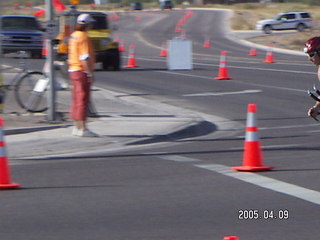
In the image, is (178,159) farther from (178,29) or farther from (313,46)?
(178,29)

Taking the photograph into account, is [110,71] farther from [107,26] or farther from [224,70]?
[224,70]

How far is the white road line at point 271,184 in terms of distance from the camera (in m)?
8.22

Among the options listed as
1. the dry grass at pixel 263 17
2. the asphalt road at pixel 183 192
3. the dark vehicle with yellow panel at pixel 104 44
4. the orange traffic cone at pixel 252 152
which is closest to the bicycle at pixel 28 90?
the asphalt road at pixel 183 192

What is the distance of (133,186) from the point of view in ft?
29.5

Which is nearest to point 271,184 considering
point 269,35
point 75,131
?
point 75,131

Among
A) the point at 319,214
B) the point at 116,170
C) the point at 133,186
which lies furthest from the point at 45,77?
the point at 319,214

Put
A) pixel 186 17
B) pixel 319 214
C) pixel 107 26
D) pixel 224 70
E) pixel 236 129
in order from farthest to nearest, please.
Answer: pixel 186 17 → pixel 107 26 → pixel 224 70 → pixel 236 129 → pixel 319 214

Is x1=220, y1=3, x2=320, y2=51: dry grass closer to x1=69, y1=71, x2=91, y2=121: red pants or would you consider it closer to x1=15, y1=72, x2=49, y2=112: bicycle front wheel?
x1=15, y1=72, x2=49, y2=112: bicycle front wheel

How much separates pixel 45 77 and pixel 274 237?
31.1 ft

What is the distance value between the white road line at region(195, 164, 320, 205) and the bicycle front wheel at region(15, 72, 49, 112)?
5839mm

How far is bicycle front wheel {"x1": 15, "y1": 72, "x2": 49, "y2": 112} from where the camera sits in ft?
49.8

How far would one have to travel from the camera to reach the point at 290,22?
62625 mm

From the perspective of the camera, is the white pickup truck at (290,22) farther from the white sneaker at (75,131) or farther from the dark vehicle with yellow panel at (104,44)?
the white sneaker at (75,131)

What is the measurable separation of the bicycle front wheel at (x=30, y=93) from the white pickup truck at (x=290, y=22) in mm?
49368
